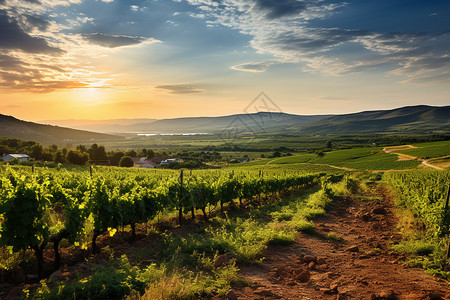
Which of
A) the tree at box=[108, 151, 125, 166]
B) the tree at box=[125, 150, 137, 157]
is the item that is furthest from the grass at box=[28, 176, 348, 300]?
the tree at box=[125, 150, 137, 157]

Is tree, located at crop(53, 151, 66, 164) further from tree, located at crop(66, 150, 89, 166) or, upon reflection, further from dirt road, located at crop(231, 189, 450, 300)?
dirt road, located at crop(231, 189, 450, 300)

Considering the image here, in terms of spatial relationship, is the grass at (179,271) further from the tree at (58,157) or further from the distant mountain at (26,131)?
the distant mountain at (26,131)

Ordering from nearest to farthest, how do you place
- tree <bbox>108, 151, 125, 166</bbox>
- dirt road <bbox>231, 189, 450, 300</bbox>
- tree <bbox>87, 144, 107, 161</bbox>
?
dirt road <bbox>231, 189, 450, 300</bbox>, tree <bbox>87, 144, 107, 161</bbox>, tree <bbox>108, 151, 125, 166</bbox>

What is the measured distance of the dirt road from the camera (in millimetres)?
5609

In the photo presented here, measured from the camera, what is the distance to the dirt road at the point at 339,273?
561 cm

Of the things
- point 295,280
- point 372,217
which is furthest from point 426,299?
point 372,217

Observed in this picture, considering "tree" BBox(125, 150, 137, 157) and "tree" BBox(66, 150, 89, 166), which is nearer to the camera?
"tree" BBox(66, 150, 89, 166)

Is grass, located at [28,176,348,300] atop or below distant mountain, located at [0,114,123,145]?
below

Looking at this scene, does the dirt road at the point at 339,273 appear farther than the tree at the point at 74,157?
No

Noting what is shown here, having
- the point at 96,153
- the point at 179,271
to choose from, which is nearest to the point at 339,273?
the point at 179,271

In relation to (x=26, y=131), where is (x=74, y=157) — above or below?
below

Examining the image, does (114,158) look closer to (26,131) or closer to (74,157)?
(74,157)

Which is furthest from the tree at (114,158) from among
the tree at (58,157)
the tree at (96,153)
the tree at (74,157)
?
the tree at (74,157)

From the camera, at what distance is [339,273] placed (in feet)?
22.2
